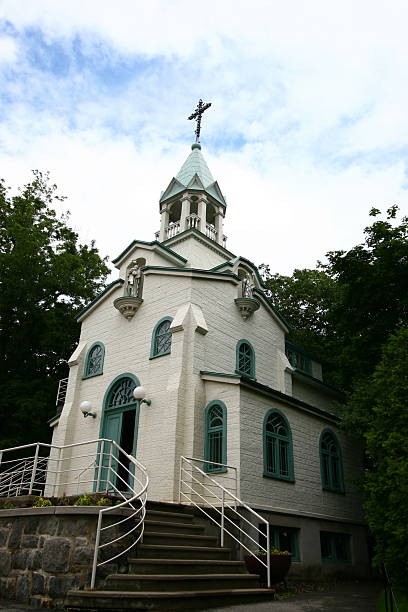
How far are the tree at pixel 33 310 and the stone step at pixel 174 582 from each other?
1471 centimetres

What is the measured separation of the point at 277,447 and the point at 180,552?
583 cm

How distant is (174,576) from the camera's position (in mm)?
8305

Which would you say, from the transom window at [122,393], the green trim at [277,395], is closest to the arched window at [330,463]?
the green trim at [277,395]

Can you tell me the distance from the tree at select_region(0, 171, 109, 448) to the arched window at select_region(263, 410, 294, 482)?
38.0ft

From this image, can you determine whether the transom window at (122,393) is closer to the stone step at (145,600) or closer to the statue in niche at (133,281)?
the statue in niche at (133,281)

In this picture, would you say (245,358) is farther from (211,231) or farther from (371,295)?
(211,231)

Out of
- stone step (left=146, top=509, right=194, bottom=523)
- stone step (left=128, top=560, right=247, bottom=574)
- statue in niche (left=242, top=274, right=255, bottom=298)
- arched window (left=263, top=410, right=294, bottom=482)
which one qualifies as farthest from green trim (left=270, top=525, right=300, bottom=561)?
statue in niche (left=242, top=274, right=255, bottom=298)

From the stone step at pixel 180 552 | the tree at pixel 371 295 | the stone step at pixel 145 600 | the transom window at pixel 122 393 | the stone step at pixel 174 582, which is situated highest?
the tree at pixel 371 295

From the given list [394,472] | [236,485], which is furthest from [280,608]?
[236,485]

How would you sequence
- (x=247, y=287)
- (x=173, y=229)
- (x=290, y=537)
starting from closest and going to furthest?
1. (x=290, y=537)
2. (x=247, y=287)
3. (x=173, y=229)

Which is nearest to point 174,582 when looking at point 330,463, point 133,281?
point 330,463

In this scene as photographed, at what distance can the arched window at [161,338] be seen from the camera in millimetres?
15914

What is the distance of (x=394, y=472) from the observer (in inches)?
358

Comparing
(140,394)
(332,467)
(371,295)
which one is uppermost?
(371,295)
